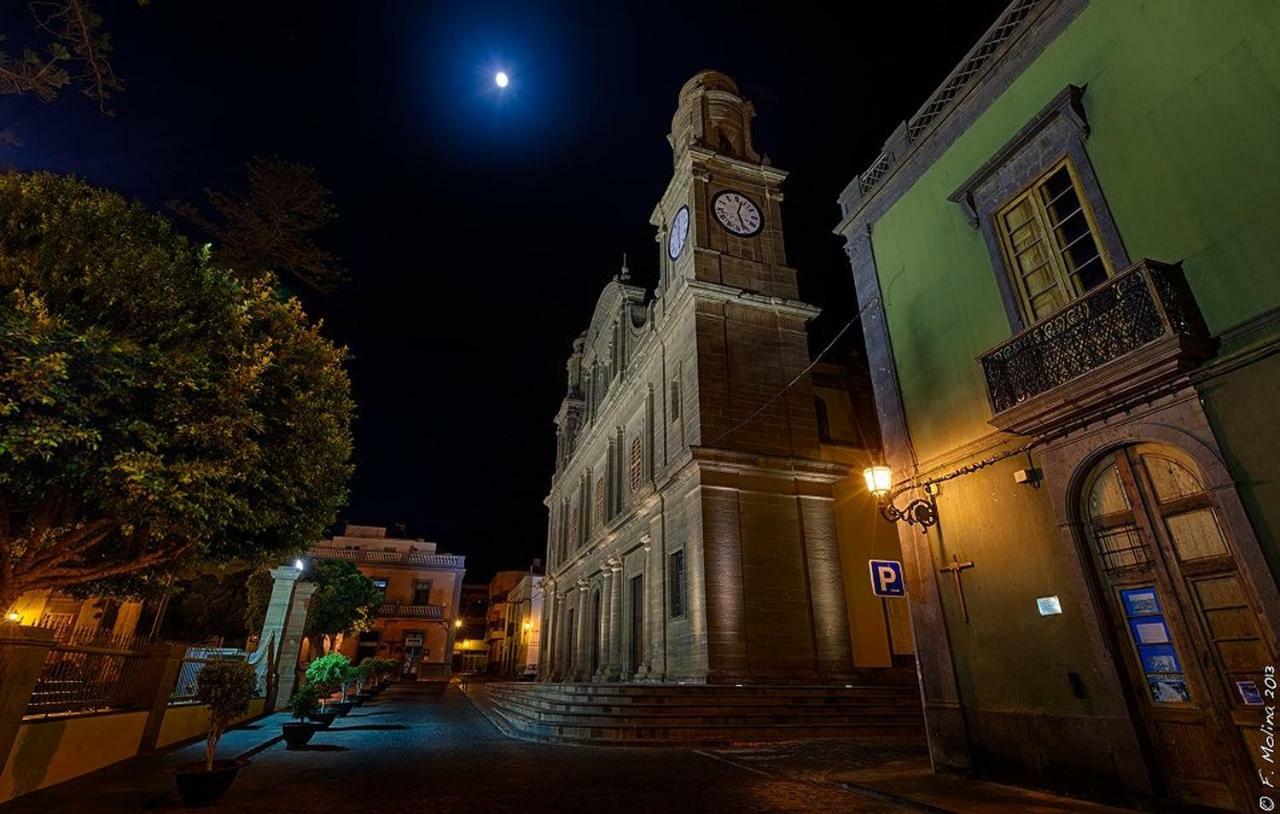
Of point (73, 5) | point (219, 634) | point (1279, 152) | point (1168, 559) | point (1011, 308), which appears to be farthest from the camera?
point (219, 634)

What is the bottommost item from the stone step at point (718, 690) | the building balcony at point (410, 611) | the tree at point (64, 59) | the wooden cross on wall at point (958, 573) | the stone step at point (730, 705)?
the stone step at point (730, 705)

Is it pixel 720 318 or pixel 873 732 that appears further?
pixel 720 318

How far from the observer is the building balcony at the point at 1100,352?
5305mm

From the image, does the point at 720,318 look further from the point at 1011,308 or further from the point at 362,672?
the point at 362,672

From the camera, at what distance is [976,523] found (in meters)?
7.35

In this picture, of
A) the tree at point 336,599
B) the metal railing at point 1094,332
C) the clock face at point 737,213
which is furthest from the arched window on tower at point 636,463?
the metal railing at point 1094,332

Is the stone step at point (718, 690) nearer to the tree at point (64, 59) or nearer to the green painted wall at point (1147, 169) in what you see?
the green painted wall at point (1147, 169)

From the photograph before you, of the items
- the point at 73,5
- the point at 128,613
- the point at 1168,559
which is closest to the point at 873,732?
the point at 1168,559

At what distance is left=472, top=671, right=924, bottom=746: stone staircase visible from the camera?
36.9 ft

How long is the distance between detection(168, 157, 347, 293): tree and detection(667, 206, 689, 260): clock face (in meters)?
12.8

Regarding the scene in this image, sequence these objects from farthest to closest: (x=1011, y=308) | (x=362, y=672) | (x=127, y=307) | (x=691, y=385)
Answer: (x=362, y=672), (x=691, y=385), (x=1011, y=308), (x=127, y=307)

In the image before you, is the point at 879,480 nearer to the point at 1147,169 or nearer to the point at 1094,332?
the point at 1094,332

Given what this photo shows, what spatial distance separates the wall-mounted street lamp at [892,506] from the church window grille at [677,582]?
8.93m

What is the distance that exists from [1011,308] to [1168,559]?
316 cm
